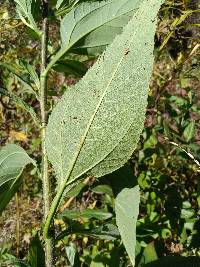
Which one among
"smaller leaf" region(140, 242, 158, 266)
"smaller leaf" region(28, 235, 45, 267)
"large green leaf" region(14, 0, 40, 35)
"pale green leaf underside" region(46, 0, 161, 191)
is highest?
"large green leaf" region(14, 0, 40, 35)

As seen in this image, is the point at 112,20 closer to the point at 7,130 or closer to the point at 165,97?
the point at 165,97

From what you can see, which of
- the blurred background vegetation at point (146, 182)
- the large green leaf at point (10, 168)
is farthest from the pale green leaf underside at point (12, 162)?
the blurred background vegetation at point (146, 182)

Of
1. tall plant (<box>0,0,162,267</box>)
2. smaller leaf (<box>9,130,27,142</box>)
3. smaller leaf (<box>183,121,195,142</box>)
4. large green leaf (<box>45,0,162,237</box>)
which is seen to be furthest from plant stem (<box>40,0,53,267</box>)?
smaller leaf (<box>9,130,27,142</box>)

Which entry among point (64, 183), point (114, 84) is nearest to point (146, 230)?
point (64, 183)

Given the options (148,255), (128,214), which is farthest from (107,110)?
(148,255)

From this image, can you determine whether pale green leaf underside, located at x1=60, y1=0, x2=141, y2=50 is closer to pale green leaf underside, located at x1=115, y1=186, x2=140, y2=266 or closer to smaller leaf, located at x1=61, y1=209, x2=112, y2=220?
pale green leaf underside, located at x1=115, y1=186, x2=140, y2=266

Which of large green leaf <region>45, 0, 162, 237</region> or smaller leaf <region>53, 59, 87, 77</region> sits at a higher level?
smaller leaf <region>53, 59, 87, 77</region>
